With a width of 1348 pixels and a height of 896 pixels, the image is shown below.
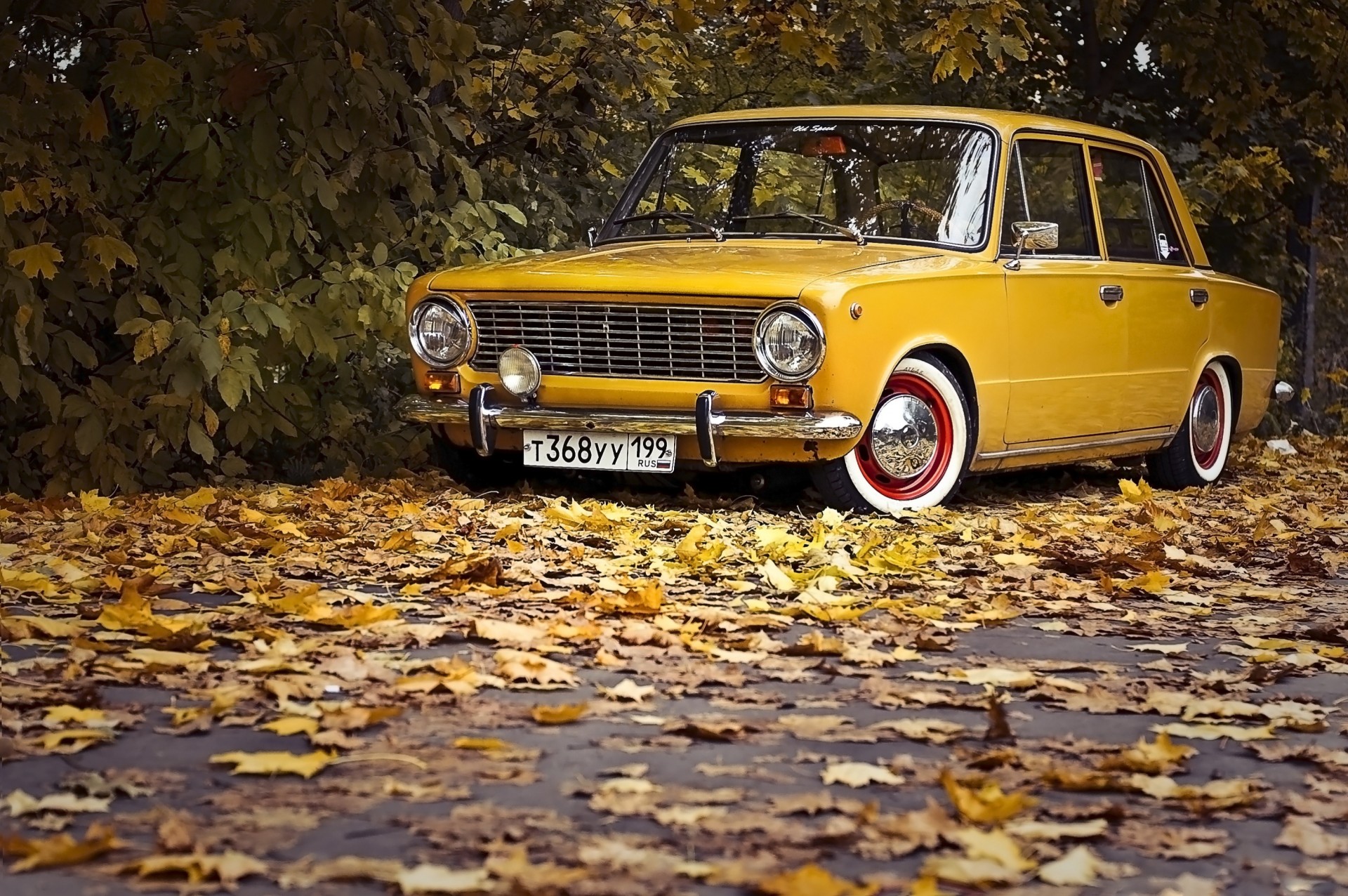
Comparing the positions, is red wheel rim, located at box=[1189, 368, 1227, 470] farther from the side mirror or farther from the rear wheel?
the side mirror

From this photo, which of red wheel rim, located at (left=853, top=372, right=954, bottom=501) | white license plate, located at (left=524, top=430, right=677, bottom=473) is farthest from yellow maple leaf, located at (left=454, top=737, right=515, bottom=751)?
red wheel rim, located at (left=853, top=372, right=954, bottom=501)

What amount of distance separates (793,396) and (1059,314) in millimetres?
1891

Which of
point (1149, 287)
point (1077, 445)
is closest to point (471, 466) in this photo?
point (1077, 445)

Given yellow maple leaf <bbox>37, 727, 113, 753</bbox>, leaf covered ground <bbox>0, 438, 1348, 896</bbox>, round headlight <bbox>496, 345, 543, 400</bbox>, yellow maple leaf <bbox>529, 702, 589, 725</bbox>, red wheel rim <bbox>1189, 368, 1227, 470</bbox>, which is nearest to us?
leaf covered ground <bbox>0, 438, 1348, 896</bbox>

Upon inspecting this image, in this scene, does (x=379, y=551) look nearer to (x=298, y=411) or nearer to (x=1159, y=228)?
(x=298, y=411)

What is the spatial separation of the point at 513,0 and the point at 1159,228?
3.59m

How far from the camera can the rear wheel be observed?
33.3 feet

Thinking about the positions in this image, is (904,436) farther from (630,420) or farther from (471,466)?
(471,466)

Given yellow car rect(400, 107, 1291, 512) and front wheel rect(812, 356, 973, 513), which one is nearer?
yellow car rect(400, 107, 1291, 512)

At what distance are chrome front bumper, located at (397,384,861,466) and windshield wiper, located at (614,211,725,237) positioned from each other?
1313 millimetres

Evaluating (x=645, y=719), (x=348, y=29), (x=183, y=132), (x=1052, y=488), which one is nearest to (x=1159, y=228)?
(x=1052, y=488)

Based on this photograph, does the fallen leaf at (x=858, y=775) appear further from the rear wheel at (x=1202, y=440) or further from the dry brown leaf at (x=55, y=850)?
the rear wheel at (x=1202, y=440)

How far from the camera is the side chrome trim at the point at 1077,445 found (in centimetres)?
851

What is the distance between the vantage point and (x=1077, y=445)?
911 cm
